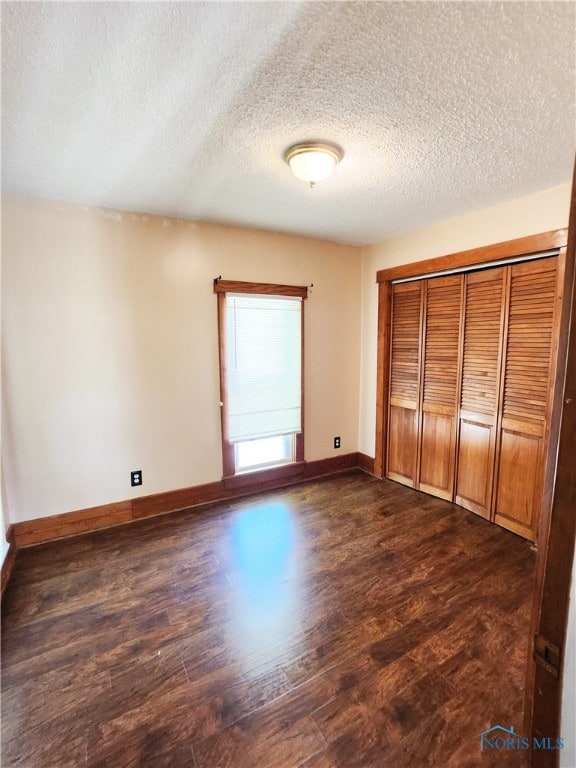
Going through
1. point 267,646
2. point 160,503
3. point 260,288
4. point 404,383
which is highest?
point 260,288

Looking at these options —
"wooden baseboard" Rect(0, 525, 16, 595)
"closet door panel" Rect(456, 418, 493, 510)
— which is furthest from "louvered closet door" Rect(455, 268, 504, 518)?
"wooden baseboard" Rect(0, 525, 16, 595)

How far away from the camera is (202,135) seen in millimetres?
1655

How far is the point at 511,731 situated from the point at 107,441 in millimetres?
2783

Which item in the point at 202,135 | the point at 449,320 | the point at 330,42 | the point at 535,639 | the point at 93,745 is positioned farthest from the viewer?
the point at 449,320

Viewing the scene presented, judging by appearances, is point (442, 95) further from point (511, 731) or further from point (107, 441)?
point (107, 441)

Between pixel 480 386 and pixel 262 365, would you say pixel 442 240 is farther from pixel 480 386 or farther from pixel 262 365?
pixel 262 365

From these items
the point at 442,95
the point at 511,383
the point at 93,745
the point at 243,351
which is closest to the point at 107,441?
the point at 243,351

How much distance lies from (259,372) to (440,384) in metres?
1.63

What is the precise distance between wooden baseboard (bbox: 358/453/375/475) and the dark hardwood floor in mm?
1055

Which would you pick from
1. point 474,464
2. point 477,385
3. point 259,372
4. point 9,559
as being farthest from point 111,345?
point 474,464

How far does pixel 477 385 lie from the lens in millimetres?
2809

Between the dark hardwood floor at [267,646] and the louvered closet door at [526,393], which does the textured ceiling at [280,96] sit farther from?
the dark hardwood floor at [267,646]

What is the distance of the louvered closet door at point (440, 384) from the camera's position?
2.96m

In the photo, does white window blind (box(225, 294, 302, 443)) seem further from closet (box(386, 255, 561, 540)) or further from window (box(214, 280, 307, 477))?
closet (box(386, 255, 561, 540))
